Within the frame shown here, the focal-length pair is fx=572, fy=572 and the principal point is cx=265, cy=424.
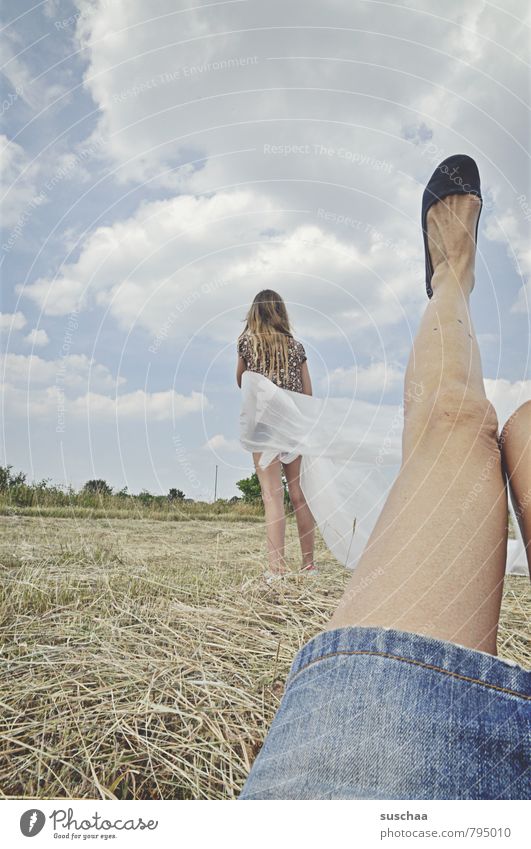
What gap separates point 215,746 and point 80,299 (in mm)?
571

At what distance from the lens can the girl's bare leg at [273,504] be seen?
1612 millimetres

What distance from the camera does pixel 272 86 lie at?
0.81 metres

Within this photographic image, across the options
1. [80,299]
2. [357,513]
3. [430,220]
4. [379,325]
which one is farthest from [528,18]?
[357,513]

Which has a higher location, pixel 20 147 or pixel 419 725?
pixel 20 147

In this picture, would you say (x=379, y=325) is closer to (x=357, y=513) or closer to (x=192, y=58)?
(x=192, y=58)

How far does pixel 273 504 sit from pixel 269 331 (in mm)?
543

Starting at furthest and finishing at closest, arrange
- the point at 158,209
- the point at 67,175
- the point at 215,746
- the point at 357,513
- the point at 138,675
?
the point at 357,513, the point at 158,209, the point at 67,175, the point at 138,675, the point at 215,746
